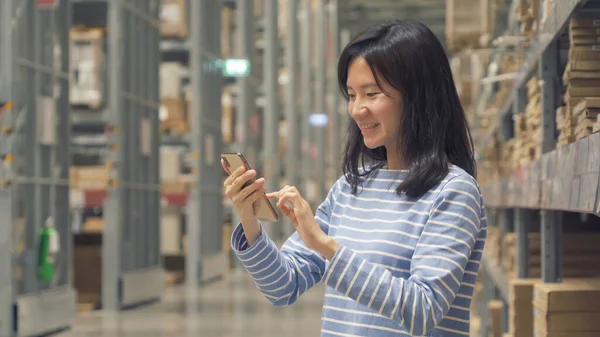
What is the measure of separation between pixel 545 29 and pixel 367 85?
6.10ft

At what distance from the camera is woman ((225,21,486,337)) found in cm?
196

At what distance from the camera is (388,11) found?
1164 inches

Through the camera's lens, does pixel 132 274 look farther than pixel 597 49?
Yes

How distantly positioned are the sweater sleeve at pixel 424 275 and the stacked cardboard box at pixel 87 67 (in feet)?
30.9

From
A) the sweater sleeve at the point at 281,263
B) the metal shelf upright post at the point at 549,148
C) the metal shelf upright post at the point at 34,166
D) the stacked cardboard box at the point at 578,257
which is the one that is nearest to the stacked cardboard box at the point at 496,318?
the stacked cardboard box at the point at 578,257

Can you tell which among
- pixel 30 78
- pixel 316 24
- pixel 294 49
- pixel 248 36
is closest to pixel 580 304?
pixel 30 78

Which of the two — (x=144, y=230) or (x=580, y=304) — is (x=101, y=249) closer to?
(x=144, y=230)

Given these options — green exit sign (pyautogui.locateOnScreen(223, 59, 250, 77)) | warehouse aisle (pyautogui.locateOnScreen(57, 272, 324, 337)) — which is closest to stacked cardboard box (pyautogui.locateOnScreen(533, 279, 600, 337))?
warehouse aisle (pyautogui.locateOnScreen(57, 272, 324, 337))

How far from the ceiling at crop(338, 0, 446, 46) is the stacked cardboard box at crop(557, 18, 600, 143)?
2361 cm

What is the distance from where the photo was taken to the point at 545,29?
148 inches

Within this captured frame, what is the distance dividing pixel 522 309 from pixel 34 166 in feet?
14.6

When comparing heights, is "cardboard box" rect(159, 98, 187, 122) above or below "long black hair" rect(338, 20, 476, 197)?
above

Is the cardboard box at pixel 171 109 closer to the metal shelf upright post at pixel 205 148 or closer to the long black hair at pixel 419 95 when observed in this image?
the metal shelf upright post at pixel 205 148

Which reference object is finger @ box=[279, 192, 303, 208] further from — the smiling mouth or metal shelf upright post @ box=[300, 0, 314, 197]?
metal shelf upright post @ box=[300, 0, 314, 197]
